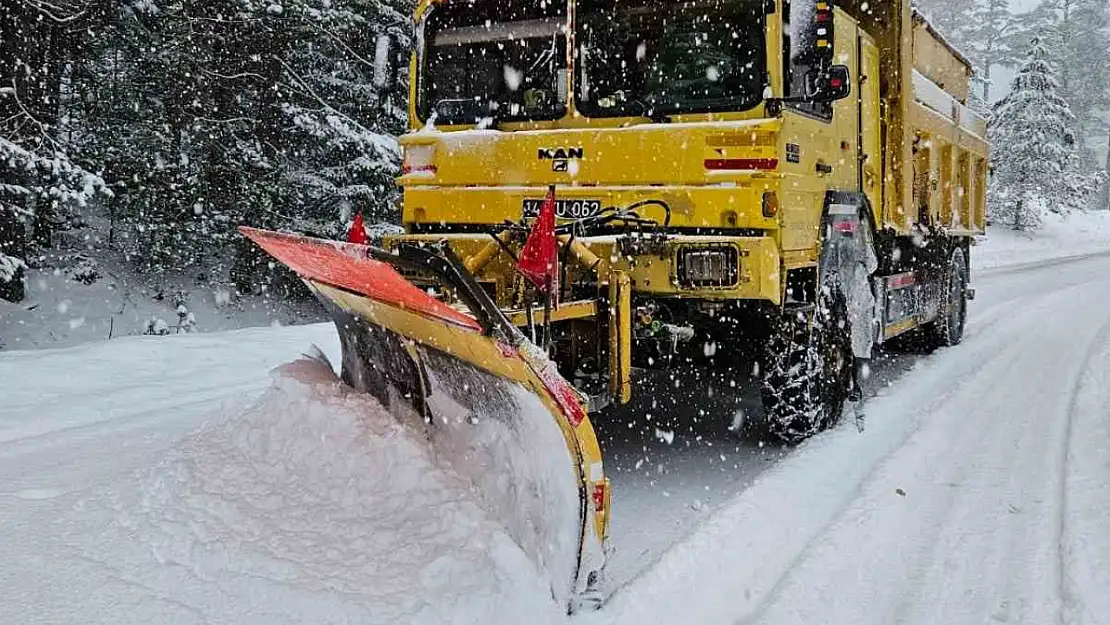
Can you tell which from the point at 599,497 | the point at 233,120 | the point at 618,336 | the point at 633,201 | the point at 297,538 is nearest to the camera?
the point at 599,497

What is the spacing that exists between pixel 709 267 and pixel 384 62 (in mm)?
2746

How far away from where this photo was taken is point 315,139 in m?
14.6

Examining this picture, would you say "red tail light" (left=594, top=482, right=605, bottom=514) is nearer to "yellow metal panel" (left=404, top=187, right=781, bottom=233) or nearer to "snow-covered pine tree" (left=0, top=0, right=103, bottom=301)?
"yellow metal panel" (left=404, top=187, right=781, bottom=233)

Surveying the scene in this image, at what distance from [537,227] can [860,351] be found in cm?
323

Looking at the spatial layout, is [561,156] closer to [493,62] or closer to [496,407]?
[493,62]

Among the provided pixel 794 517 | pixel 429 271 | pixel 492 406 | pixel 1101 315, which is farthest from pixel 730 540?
pixel 1101 315

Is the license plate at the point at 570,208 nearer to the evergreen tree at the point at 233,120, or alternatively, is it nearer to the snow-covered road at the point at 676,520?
the snow-covered road at the point at 676,520

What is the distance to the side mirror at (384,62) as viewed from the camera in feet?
19.4

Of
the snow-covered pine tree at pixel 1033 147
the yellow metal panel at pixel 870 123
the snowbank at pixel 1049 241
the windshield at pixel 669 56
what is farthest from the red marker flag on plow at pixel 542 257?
the snow-covered pine tree at pixel 1033 147

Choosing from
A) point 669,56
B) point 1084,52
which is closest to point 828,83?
point 669,56

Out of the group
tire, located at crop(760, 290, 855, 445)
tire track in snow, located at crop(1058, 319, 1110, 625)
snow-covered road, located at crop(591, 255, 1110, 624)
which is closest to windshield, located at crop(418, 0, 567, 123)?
tire, located at crop(760, 290, 855, 445)

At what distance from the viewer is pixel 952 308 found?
31.8ft

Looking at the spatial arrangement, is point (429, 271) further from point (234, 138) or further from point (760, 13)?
point (234, 138)

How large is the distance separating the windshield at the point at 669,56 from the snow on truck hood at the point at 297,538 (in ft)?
7.20
